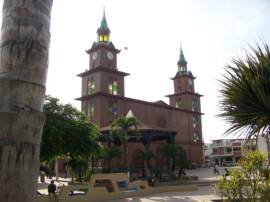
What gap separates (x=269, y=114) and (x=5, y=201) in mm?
4803

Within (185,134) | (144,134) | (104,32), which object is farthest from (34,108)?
(185,134)

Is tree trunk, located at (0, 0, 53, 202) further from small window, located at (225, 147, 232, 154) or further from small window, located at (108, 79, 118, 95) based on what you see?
small window, located at (225, 147, 232, 154)

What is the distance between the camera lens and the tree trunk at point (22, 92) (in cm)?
190

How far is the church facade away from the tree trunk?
3685cm

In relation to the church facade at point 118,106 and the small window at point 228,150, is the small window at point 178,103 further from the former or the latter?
the small window at point 228,150

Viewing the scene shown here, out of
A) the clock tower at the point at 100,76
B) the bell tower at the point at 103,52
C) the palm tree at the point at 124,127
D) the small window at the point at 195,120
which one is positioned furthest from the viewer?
the small window at the point at 195,120

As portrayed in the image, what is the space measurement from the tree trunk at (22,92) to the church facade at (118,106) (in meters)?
36.8

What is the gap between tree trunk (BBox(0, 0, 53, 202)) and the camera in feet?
6.24

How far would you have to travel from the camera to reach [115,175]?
22281 mm

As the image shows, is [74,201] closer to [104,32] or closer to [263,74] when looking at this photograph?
[263,74]

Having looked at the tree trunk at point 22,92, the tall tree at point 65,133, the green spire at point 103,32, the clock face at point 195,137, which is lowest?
the tree trunk at point 22,92

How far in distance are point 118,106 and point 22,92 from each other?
4691cm

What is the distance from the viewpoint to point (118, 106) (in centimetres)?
4891

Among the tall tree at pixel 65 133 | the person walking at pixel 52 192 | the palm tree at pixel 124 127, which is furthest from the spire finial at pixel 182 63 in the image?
the person walking at pixel 52 192
